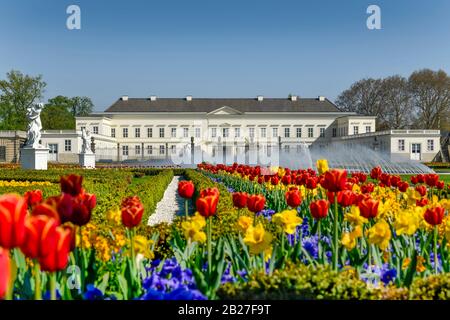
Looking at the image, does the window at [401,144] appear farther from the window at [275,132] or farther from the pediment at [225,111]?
the pediment at [225,111]

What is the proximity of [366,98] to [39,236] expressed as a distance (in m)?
48.8

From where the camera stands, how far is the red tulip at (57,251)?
131 cm

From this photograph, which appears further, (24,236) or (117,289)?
(117,289)

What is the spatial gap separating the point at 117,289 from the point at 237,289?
33.8 inches

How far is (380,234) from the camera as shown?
2.37m

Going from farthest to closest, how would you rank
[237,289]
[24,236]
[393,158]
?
[393,158] < [237,289] < [24,236]

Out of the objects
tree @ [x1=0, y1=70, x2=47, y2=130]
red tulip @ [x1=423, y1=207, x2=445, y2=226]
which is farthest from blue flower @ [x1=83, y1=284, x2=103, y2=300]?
tree @ [x1=0, y1=70, x2=47, y2=130]

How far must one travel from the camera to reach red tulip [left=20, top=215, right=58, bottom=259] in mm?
1280

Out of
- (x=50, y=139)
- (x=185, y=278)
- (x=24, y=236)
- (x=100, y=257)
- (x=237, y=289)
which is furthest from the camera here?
(x=50, y=139)

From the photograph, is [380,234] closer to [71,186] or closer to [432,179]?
[71,186]

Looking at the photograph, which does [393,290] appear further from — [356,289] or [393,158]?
[393,158]

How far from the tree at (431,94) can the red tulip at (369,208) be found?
38.7 metres

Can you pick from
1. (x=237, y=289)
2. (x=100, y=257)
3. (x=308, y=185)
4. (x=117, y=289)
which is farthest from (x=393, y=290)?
(x=308, y=185)

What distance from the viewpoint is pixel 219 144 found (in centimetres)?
5444
